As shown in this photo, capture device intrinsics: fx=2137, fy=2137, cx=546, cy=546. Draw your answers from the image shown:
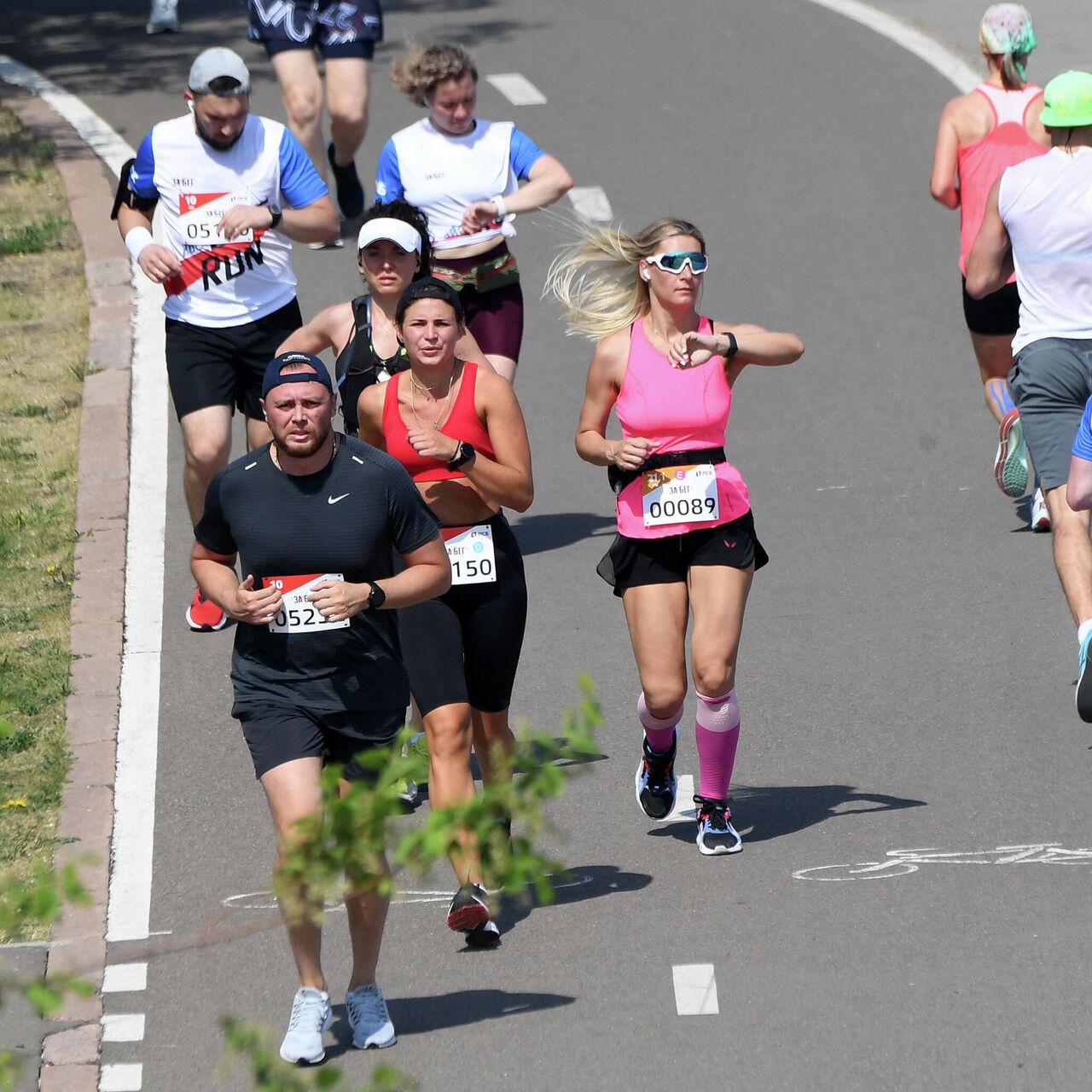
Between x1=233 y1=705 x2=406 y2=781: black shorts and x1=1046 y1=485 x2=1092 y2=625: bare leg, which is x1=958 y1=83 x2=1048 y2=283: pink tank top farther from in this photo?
x1=233 y1=705 x2=406 y2=781: black shorts

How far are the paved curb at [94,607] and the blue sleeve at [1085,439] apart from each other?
10.8ft

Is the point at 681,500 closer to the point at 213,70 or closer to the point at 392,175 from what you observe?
the point at 213,70

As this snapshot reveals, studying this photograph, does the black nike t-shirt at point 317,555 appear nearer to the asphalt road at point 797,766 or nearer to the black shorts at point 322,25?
the asphalt road at point 797,766

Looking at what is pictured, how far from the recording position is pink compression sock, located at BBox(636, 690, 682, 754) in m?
6.85

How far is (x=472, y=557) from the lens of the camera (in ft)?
21.4

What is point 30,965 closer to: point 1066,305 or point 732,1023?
point 732,1023

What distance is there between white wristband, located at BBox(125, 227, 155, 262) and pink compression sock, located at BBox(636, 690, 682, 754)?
2.98 metres

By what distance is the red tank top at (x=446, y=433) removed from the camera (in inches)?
258

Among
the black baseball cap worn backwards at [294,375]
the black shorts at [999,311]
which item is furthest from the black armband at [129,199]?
the black shorts at [999,311]

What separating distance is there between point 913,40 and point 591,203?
→ 16.0ft

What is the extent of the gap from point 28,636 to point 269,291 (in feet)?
5.63

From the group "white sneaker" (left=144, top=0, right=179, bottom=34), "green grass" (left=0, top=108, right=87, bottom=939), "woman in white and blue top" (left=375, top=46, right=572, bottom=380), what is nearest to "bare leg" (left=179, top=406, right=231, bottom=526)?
"green grass" (left=0, top=108, right=87, bottom=939)

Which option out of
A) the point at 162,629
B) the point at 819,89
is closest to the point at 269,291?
the point at 162,629

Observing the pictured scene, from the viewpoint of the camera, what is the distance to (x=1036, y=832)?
6.79 metres
